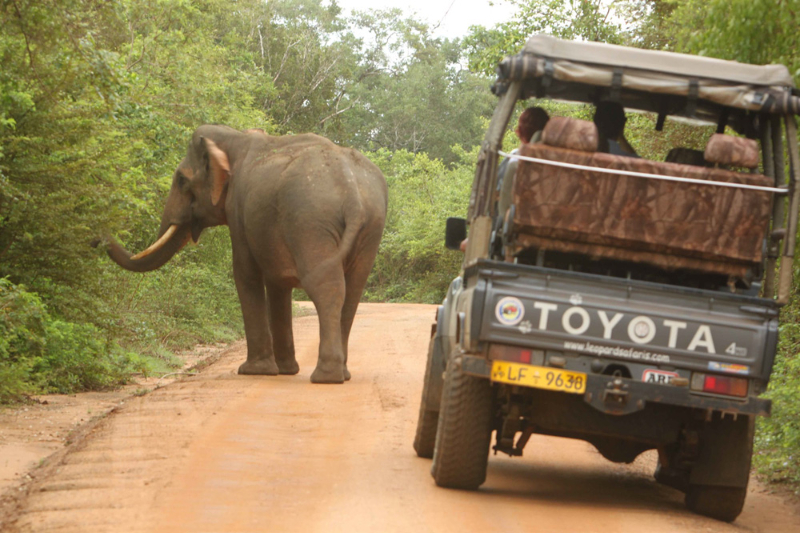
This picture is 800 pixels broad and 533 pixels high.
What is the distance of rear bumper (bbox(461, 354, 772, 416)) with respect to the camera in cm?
622

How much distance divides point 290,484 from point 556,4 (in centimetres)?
1890

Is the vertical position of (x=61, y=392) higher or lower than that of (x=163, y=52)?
lower

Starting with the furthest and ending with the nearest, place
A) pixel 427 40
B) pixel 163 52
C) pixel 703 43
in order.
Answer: pixel 427 40 < pixel 163 52 < pixel 703 43

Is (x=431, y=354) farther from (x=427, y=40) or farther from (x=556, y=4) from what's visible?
(x=427, y=40)

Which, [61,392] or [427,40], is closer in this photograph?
[61,392]

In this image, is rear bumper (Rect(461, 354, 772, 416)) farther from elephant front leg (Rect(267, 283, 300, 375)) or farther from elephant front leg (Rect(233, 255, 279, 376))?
elephant front leg (Rect(267, 283, 300, 375))

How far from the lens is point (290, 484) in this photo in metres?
→ 6.85

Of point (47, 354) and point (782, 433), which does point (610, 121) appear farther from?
point (47, 354)

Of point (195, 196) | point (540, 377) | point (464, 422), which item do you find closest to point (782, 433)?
point (464, 422)

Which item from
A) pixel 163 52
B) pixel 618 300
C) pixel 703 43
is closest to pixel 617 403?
pixel 618 300

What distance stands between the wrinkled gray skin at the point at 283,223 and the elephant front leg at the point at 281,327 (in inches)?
0.5

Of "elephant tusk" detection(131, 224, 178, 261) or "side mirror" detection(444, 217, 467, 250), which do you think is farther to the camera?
"elephant tusk" detection(131, 224, 178, 261)

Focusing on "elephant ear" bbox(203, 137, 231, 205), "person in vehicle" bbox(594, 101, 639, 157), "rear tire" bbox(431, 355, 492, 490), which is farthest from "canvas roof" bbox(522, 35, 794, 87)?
"elephant ear" bbox(203, 137, 231, 205)

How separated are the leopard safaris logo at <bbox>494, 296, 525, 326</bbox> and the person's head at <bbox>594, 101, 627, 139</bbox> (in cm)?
176
